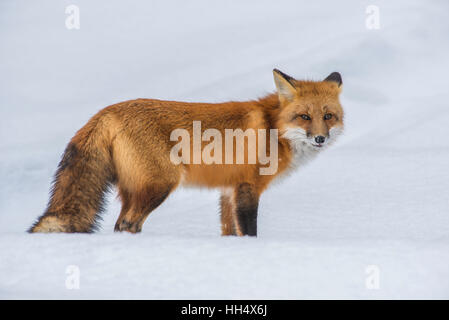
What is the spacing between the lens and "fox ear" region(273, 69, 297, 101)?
4602mm

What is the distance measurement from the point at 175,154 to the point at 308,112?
112 centimetres

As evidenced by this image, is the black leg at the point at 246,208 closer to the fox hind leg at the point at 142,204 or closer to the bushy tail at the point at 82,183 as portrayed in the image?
the fox hind leg at the point at 142,204

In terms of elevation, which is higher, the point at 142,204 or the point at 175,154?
the point at 175,154

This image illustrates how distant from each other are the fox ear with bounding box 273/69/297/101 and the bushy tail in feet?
4.77

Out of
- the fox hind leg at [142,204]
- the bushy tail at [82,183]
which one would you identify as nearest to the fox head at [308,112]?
the fox hind leg at [142,204]

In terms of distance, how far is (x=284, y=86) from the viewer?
4.63 m

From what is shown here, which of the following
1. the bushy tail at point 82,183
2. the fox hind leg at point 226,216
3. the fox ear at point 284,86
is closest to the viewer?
the bushy tail at point 82,183

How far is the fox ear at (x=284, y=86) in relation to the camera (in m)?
4.60

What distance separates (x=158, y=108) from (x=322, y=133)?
130 cm

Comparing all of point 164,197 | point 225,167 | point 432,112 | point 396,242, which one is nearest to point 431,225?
point 396,242

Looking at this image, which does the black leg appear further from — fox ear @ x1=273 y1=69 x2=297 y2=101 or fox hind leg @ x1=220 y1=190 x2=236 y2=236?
fox ear @ x1=273 y1=69 x2=297 y2=101
